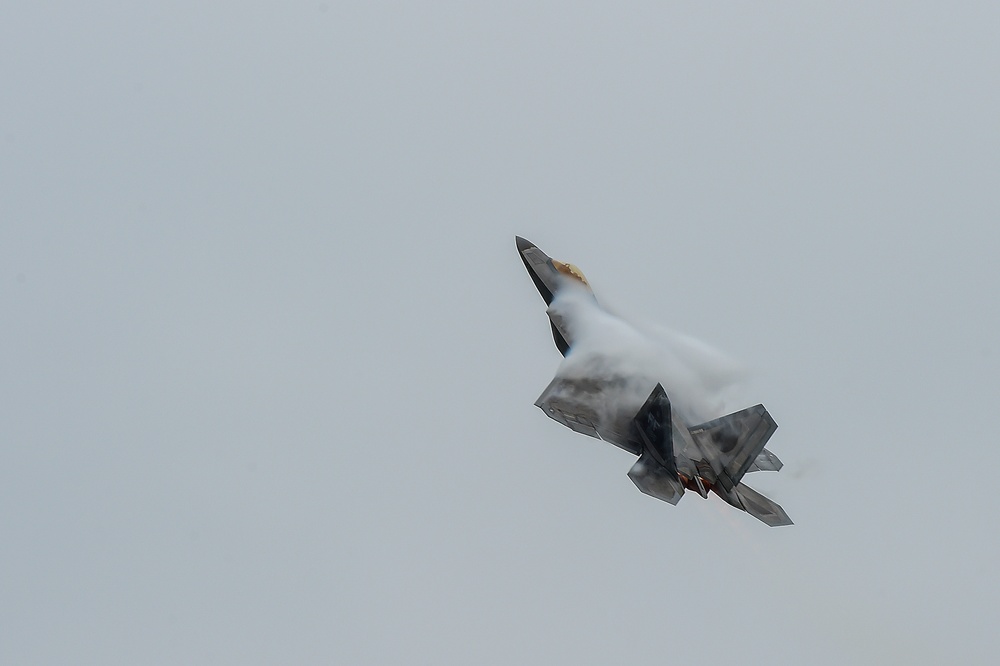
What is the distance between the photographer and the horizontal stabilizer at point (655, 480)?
2099 inches

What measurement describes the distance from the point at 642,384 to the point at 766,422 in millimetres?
5878

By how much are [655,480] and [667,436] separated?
2027 mm

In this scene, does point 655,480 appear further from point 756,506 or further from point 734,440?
point 756,506

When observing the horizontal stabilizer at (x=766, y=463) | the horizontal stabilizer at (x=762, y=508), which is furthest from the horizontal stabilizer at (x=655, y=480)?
the horizontal stabilizer at (x=766, y=463)

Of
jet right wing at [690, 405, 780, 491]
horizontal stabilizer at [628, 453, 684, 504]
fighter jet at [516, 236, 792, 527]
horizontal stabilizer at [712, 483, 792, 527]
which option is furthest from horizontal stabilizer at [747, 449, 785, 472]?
horizontal stabilizer at [628, 453, 684, 504]

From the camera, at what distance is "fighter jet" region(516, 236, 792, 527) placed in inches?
2111

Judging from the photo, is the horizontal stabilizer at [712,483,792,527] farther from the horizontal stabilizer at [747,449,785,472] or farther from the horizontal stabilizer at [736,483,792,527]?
the horizontal stabilizer at [747,449,785,472]

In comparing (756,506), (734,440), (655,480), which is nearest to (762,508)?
(756,506)

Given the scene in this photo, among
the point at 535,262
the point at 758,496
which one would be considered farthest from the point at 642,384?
the point at 535,262

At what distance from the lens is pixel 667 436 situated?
5341 cm

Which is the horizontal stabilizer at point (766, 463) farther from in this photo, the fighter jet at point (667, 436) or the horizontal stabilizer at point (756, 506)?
the horizontal stabilizer at point (756, 506)

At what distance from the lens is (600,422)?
55719mm

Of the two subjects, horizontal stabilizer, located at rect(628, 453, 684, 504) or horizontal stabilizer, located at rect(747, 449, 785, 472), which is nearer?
horizontal stabilizer, located at rect(628, 453, 684, 504)

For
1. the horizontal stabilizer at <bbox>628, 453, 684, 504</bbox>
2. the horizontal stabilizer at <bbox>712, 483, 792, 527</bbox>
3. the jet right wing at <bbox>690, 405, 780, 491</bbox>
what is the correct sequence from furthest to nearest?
the horizontal stabilizer at <bbox>712, 483, 792, 527</bbox>, the jet right wing at <bbox>690, 405, 780, 491</bbox>, the horizontal stabilizer at <bbox>628, 453, 684, 504</bbox>
